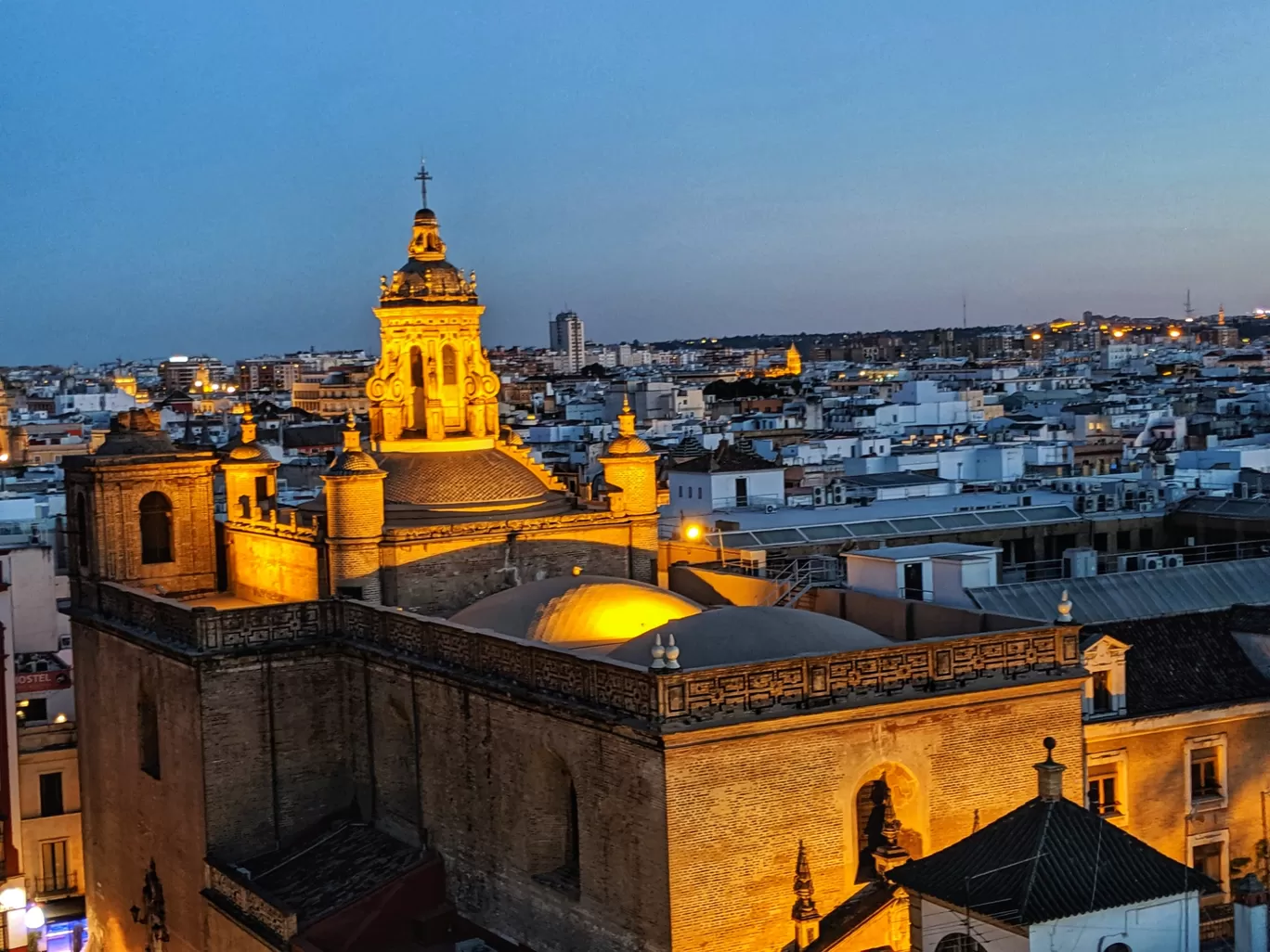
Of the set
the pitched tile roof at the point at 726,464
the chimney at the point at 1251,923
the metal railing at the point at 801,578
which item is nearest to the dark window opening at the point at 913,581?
the metal railing at the point at 801,578

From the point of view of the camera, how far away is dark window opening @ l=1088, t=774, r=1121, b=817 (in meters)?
28.1

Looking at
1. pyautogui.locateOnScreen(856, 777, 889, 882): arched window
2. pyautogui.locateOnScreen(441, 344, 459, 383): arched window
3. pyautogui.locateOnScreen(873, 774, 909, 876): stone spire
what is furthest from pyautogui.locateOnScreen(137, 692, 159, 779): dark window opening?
pyautogui.locateOnScreen(873, 774, 909, 876): stone spire

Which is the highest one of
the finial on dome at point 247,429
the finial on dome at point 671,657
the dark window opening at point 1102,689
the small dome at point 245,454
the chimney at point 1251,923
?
the finial on dome at point 247,429

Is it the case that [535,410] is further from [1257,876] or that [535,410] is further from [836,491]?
[1257,876]

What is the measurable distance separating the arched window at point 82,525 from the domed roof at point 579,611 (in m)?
9.53

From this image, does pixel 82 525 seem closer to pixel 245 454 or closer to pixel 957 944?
pixel 245 454

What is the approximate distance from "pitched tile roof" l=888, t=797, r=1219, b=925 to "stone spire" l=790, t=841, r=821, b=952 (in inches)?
37.7

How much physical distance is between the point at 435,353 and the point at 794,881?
13.6 metres

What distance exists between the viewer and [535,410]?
15750 centimetres

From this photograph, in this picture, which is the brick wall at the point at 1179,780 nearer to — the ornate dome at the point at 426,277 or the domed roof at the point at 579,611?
the domed roof at the point at 579,611

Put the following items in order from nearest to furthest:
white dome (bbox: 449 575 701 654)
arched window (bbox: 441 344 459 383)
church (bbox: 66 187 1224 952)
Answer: church (bbox: 66 187 1224 952)
white dome (bbox: 449 575 701 654)
arched window (bbox: 441 344 459 383)

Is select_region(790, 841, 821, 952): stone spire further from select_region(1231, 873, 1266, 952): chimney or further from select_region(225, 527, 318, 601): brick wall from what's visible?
select_region(225, 527, 318, 601): brick wall

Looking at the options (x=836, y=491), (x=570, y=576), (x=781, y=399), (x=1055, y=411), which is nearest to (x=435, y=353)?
(x=570, y=576)

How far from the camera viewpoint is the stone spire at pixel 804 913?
69.7ft
